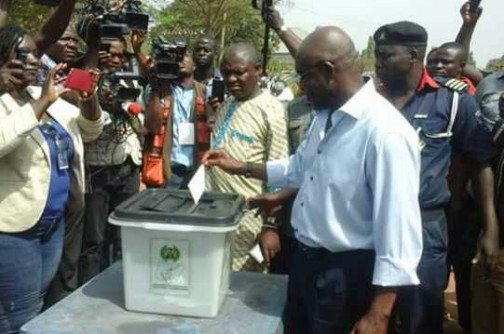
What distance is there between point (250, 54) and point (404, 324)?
63.9 inches

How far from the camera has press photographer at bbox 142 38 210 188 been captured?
12.3ft

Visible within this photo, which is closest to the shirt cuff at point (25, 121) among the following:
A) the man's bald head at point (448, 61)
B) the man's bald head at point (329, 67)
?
the man's bald head at point (329, 67)

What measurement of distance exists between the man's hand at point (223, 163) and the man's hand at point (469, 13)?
8.46 feet

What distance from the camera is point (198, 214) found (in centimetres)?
191

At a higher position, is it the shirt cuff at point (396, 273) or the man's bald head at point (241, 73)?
the man's bald head at point (241, 73)

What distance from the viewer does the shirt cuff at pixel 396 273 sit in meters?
1.77

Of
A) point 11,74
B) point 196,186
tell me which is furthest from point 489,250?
point 11,74

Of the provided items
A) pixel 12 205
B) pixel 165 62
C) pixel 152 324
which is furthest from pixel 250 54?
pixel 152 324

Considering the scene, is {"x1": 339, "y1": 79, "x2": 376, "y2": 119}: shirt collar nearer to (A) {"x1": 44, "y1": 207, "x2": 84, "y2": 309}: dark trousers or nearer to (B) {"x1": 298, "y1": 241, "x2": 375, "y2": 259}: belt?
(B) {"x1": 298, "y1": 241, "x2": 375, "y2": 259}: belt

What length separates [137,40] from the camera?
3465mm

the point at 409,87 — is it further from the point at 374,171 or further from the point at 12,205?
the point at 12,205

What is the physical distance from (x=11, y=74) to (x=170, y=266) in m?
1.10

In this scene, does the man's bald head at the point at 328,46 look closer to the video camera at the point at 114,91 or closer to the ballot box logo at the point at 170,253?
the ballot box logo at the point at 170,253

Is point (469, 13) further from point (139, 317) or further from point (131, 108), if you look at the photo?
point (139, 317)
